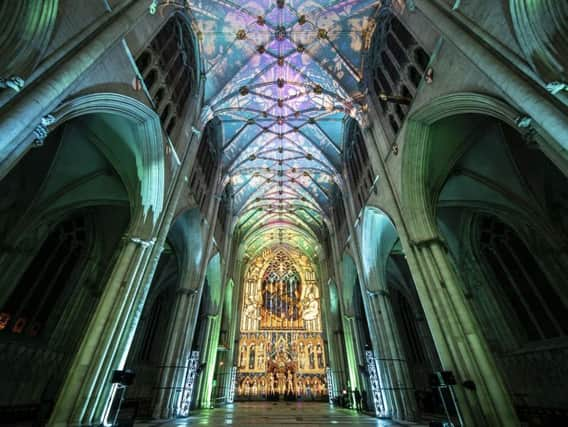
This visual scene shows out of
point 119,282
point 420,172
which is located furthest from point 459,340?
point 119,282

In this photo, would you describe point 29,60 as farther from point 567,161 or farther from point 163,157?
point 567,161

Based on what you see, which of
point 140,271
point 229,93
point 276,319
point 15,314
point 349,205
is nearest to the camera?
point 140,271

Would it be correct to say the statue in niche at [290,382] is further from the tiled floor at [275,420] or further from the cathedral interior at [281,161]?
the tiled floor at [275,420]

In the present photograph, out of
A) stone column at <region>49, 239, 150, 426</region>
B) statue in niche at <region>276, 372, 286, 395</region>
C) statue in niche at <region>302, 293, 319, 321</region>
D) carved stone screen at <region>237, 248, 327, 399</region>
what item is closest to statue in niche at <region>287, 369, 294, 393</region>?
carved stone screen at <region>237, 248, 327, 399</region>

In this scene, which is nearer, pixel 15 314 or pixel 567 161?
pixel 567 161

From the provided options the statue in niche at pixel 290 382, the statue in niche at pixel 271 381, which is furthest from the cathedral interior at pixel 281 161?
the statue in niche at pixel 271 381

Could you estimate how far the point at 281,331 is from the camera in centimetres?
2497

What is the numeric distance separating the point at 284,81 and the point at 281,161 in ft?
19.4

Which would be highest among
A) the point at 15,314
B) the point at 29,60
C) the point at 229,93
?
the point at 229,93

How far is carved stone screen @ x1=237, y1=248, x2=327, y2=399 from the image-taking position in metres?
22.6

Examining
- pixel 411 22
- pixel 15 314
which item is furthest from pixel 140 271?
pixel 411 22

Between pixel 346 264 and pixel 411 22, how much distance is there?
522 inches

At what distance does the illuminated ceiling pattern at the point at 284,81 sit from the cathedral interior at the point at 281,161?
111mm

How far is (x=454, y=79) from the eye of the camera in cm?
614
